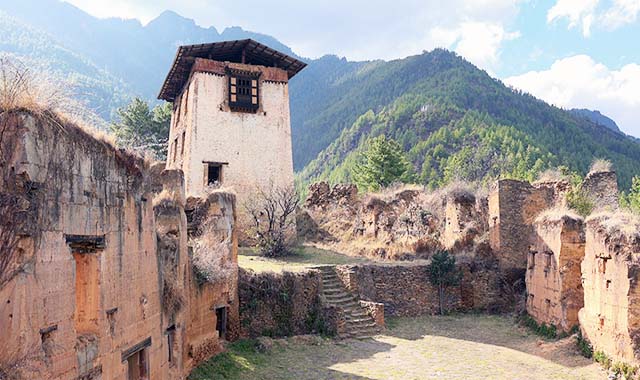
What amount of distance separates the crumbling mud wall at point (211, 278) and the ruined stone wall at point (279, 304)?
0.58 metres

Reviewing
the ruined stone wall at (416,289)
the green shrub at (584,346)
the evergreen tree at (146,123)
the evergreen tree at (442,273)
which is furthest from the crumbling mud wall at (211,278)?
the evergreen tree at (146,123)

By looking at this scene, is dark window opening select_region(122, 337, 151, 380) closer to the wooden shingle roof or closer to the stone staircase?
the stone staircase

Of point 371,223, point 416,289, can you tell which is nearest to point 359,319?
point 416,289

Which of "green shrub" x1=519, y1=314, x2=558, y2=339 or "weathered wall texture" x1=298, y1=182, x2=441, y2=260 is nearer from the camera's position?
"green shrub" x1=519, y1=314, x2=558, y2=339

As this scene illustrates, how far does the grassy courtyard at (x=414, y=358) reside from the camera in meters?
12.4

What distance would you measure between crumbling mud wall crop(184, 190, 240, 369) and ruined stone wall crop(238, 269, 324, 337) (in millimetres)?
→ 576

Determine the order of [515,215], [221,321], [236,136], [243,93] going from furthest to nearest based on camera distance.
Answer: [243,93], [236,136], [515,215], [221,321]

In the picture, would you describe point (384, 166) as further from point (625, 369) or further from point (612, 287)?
point (625, 369)

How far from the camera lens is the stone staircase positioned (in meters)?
16.3

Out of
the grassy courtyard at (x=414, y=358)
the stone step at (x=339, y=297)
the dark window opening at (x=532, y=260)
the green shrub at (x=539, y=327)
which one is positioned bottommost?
the grassy courtyard at (x=414, y=358)

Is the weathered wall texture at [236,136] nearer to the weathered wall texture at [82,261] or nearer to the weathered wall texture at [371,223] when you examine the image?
Result: the weathered wall texture at [371,223]

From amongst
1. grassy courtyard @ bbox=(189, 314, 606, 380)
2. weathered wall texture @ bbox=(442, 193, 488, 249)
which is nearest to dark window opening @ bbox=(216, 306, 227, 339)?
grassy courtyard @ bbox=(189, 314, 606, 380)

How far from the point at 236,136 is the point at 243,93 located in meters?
2.12

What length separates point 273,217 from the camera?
22188mm
